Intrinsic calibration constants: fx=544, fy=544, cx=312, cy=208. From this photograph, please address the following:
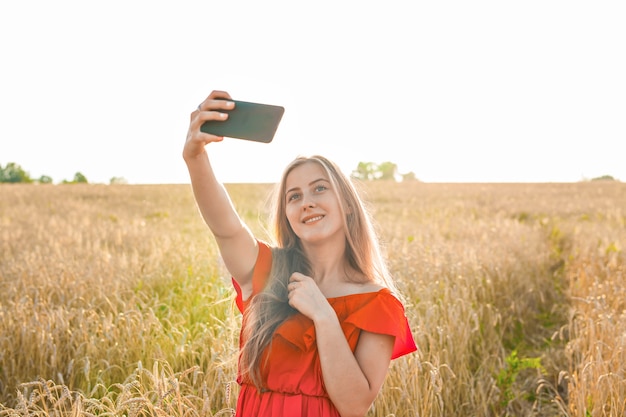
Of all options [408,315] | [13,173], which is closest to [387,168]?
[13,173]

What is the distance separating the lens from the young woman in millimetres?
1690

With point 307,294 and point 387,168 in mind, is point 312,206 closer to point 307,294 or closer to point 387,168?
point 307,294

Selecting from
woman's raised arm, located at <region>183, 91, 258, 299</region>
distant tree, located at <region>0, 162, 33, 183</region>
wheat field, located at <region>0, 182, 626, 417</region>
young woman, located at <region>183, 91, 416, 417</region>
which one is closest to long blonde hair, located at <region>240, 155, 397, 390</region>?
young woman, located at <region>183, 91, 416, 417</region>

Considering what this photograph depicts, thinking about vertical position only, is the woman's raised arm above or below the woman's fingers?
below

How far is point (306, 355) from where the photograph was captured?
1.77 metres

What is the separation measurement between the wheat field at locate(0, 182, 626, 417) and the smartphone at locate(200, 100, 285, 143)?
93 centimetres

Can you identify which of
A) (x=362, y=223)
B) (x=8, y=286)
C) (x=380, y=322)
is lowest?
(x=8, y=286)

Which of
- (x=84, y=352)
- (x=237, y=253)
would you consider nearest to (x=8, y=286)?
(x=84, y=352)

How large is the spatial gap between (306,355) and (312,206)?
1.72 feet

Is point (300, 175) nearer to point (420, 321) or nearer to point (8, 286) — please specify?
point (420, 321)

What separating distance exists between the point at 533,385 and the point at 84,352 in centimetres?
317

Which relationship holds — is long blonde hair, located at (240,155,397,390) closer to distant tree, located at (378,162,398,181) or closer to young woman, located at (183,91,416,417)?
young woman, located at (183,91,416,417)

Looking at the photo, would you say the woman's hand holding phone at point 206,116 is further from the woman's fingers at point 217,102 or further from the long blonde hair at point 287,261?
the long blonde hair at point 287,261

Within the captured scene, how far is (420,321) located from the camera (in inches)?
148
